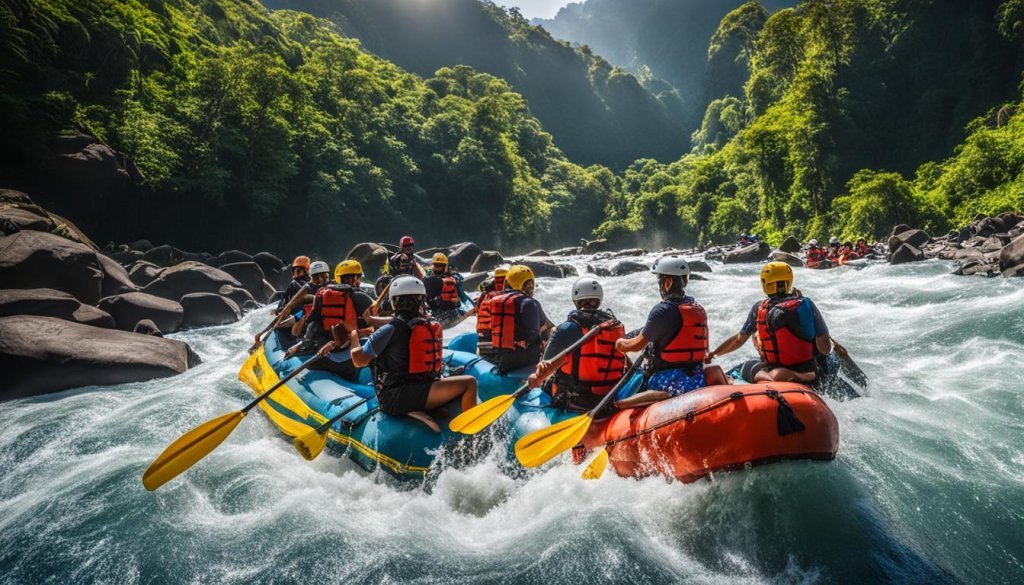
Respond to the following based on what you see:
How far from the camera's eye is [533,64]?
97812mm

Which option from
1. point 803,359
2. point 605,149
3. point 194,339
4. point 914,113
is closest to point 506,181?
point 914,113

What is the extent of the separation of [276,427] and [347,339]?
1.30m

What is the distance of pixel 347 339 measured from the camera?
5.84 metres

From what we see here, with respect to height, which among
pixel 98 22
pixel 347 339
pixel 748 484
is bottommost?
pixel 748 484

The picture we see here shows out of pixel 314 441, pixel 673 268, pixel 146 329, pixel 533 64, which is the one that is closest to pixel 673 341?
pixel 673 268

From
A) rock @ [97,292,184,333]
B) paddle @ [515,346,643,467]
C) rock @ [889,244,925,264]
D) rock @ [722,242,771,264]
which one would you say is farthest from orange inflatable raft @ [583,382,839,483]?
rock @ [722,242,771,264]

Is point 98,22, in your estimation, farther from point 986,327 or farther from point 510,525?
point 986,327

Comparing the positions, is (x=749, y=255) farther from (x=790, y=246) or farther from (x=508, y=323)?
(x=508, y=323)

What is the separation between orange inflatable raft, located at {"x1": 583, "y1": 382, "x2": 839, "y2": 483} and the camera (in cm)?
292

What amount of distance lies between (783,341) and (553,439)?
7.18 feet

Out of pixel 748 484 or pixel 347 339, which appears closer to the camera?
pixel 748 484

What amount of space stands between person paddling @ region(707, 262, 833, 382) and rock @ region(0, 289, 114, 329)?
9.82 m

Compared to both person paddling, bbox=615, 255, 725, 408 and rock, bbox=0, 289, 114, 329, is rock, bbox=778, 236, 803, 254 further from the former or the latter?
rock, bbox=0, 289, 114, 329

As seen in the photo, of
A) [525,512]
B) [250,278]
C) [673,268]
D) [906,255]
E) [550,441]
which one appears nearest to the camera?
[550,441]
